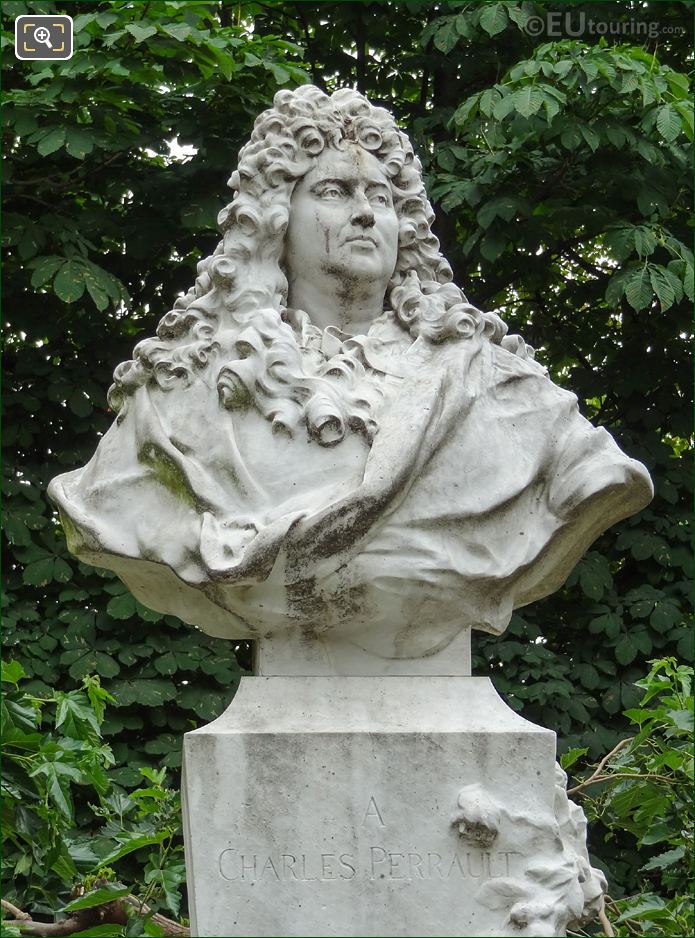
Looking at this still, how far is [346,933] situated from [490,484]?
4.11ft

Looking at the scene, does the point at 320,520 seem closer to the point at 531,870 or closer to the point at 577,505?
the point at 577,505

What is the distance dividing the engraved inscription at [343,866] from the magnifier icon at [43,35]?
3885mm

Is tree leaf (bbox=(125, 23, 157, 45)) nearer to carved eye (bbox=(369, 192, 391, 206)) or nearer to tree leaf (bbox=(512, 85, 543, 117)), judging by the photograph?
tree leaf (bbox=(512, 85, 543, 117))

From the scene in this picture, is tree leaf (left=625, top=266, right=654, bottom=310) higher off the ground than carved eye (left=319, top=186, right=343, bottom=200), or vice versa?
carved eye (left=319, top=186, right=343, bottom=200)

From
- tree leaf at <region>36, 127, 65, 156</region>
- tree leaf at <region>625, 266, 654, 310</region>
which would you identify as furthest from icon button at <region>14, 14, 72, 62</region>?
tree leaf at <region>625, 266, 654, 310</region>

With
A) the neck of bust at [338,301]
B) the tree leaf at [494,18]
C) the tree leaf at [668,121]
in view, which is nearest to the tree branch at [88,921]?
the neck of bust at [338,301]

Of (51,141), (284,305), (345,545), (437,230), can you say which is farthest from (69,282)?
(345,545)

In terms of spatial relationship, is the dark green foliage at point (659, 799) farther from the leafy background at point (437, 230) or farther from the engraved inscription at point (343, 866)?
the leafy background at point (437, 230)

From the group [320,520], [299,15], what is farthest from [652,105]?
[320,520]

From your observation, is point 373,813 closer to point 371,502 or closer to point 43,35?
point 371,502

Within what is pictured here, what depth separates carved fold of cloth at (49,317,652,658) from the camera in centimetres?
495

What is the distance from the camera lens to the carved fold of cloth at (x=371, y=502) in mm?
4945

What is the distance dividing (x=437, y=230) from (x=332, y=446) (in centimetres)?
357

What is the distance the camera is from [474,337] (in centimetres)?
536
